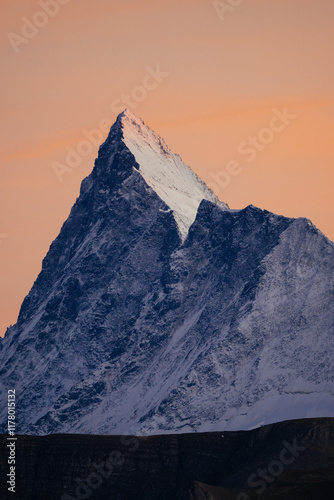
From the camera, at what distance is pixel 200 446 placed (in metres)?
138

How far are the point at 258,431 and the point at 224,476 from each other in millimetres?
5690

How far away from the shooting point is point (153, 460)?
13638 centimetres

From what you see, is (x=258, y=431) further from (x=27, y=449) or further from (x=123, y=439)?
(x=27, y=449)

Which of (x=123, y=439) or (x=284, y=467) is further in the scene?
(x=123, y=439)

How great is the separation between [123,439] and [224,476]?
9708 millimetres

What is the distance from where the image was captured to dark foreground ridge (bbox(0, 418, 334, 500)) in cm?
13262

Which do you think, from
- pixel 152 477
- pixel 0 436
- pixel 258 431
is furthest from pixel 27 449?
pixel 258 431

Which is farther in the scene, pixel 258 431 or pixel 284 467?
pixel 258 431

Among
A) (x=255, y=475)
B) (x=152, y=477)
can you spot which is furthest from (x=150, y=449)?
(x=255, y=475)

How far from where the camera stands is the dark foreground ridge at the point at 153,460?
132625 millimetres

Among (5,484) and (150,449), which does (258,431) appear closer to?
(150,449)

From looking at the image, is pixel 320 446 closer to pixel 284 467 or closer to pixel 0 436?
pixel 284 467

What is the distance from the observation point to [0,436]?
138375 mm

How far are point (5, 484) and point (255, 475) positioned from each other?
22.2 m
